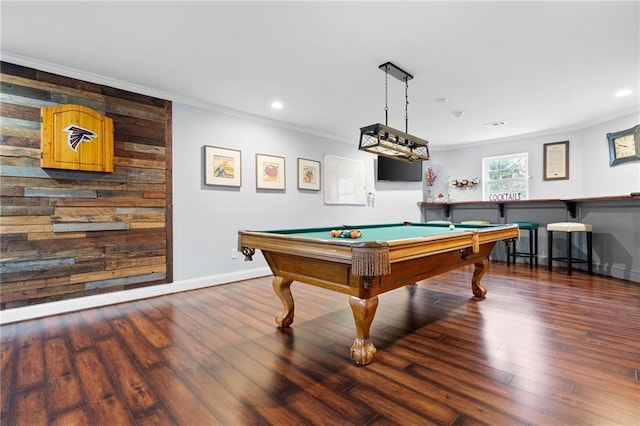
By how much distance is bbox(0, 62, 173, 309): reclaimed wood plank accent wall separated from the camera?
9.25 ft

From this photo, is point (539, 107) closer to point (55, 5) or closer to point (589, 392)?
A: point (589, 392)

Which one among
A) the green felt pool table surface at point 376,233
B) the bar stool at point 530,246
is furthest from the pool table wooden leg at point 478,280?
the bar stool at point 530,246

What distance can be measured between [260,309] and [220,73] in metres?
2.51

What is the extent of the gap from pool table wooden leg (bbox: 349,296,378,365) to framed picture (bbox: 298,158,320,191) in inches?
134

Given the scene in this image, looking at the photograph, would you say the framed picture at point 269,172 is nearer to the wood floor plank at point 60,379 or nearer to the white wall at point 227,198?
the white wall at point 227,198

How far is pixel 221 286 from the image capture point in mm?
4039

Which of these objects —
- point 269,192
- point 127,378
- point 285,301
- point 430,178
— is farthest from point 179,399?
point 430,178

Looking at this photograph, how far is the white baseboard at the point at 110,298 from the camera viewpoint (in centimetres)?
280

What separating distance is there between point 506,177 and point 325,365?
593 centimetres

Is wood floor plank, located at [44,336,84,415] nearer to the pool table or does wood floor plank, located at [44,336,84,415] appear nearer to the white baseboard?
the white baseboard

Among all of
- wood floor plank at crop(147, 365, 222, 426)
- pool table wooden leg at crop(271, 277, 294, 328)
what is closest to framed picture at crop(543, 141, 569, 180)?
pool table wooden leg at crop(271, 277, 294, 328)

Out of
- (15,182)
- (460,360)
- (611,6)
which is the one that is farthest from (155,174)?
(611,6)

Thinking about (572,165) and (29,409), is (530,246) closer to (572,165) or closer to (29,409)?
(572,165)

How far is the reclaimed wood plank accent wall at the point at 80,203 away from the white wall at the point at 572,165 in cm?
590
